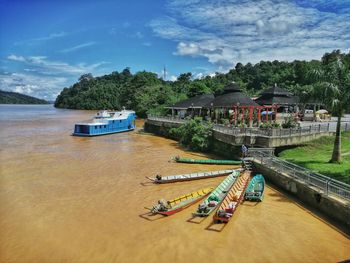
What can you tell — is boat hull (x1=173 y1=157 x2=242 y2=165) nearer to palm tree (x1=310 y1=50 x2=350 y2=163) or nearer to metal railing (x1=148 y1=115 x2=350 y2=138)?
metal railing (x1=148 y1=115 x2=350 y2=138)

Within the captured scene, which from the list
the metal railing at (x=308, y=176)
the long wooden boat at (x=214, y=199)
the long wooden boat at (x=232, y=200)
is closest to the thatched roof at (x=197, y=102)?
the metal railing at (x=308, y=176)

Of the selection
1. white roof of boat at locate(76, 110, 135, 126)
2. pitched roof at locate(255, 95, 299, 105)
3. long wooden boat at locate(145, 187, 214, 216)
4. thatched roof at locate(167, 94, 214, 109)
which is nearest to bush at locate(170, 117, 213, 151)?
pitched roof at locate(255, 95, 299, 105)

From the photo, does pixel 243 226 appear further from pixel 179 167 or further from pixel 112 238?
pixel 179 167

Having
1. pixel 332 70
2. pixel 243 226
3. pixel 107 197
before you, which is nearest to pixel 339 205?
pixel 243 226

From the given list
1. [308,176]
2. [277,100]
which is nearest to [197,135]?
[277,100]

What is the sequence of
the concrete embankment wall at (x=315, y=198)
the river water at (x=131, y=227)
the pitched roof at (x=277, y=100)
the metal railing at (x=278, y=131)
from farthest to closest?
the pitched roof at (x=277, y=100), the metal railing at (x=278, y=131), the concrete embankment wall at (x=315, y=198), the river water at (x=131, y=227)

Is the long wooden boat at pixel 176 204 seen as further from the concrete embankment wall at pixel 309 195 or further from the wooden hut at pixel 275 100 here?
the wooden hut at pixel 275 100
